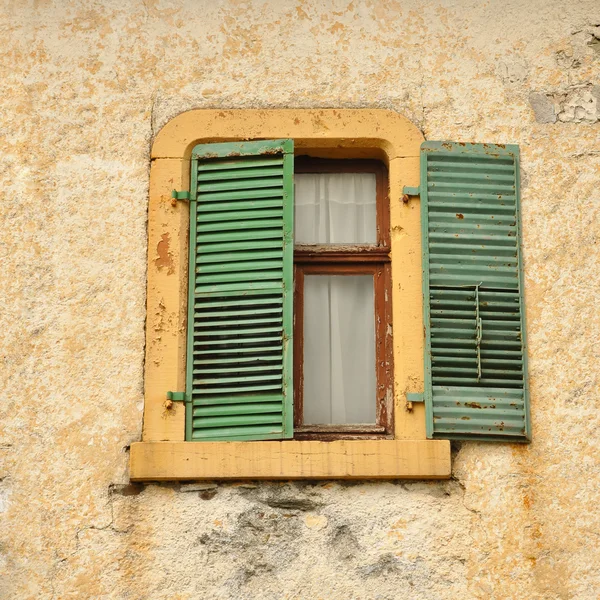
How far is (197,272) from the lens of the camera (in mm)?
4918

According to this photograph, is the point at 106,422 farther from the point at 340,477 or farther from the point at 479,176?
the point at 479,176

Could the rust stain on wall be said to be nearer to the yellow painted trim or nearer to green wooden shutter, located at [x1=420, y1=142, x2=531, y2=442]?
the yellow painted trim

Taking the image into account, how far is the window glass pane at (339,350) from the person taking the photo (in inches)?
195

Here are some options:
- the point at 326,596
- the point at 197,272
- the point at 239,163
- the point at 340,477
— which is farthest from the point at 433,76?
the point at 326,596

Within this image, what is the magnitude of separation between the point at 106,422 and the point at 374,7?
2.53m

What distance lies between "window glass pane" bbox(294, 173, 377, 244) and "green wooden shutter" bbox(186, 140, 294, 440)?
27 centimetres

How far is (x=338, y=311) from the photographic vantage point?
509cm

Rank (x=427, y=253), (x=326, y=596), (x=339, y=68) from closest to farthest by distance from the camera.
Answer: (x=326, y=596)
(x=427, y=253)
(x=339, y=68)

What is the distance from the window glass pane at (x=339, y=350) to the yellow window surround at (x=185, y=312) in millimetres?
241

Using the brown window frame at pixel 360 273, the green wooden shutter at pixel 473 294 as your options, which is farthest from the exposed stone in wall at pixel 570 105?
the brown window frame at pixel 360 273

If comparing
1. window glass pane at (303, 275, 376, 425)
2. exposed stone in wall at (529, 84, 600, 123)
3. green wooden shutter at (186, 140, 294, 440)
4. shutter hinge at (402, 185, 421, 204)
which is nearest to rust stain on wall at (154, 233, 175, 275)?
green wooden shutter at (186, 140, 294, 440)

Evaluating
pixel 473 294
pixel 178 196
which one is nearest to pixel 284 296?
pixel 178 196

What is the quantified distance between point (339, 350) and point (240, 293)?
23.1 inches

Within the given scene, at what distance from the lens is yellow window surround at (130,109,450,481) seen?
15.0 feet
